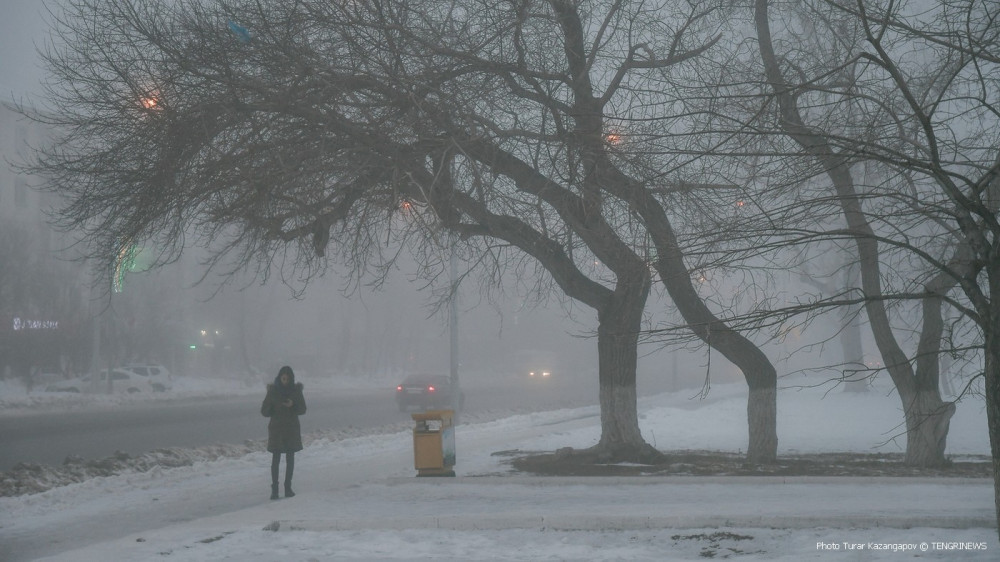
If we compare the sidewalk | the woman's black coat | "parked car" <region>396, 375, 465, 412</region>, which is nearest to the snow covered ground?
the sidewalk

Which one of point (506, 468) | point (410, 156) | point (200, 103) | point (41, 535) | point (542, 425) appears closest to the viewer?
point (41, 535)

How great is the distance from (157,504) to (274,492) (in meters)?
1.58

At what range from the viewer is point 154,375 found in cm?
4709

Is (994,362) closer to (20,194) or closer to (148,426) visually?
(148,426)

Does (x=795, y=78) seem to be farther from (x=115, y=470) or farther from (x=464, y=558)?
(x=115, y=470)

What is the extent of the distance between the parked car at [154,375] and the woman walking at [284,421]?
3645 cm

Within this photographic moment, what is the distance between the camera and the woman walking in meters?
11.8

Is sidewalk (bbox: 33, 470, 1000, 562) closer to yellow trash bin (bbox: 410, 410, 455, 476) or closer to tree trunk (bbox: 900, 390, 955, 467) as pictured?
yellow trash bin (bbox: 410, 410, 455, 476)

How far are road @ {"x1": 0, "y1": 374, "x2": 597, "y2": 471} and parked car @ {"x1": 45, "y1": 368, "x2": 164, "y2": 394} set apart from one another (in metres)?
4.86

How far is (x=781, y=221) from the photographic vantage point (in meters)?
6.62

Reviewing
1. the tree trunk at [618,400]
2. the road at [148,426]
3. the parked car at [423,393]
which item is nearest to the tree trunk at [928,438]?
the tree trunk at [618,400]

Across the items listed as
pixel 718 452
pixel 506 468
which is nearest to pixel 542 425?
pixel 718 452

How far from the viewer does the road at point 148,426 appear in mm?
18875

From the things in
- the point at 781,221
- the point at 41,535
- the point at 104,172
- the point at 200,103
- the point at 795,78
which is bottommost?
the point at 41,535
